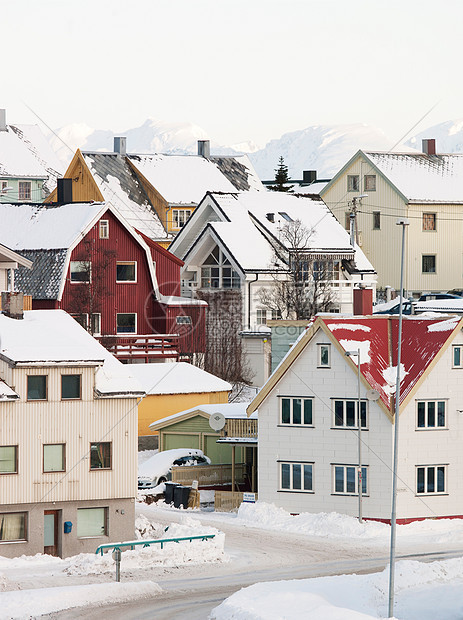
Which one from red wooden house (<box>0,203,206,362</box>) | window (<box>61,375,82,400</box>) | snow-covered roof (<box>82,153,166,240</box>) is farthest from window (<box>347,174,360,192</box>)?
window (<box>61,375,82,400</box>)

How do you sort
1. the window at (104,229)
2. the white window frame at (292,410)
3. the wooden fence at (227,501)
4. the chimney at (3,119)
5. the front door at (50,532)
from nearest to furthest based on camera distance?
the front door at (50,532) → the white window frame at (292,410) → the wooden fence at (227,501) → the window at (104,229) → the chimney at (3,119)

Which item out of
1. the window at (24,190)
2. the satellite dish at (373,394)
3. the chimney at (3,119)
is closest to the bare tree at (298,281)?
the satellite dish at (373,394)

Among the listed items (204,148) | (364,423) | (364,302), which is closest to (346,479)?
(364,423)

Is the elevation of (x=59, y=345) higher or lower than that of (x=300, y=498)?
higher

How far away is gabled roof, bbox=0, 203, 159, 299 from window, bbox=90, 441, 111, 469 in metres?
25.1

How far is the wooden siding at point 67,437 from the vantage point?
42.0m

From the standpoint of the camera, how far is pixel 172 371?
6419cm

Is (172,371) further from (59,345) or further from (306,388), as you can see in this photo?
(59,345)

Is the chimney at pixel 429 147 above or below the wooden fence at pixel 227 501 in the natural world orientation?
above

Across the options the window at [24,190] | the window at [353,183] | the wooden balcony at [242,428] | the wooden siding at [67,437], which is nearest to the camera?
the wooden siding at [67,437]

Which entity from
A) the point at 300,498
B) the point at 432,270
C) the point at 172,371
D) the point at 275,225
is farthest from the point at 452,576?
the point at 432,270

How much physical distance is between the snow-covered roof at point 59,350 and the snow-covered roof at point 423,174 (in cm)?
4690

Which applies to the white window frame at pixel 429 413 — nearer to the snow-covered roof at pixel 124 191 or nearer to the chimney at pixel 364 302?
the chimney at pixel 364 302

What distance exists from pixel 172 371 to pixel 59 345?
20683 millimetres
